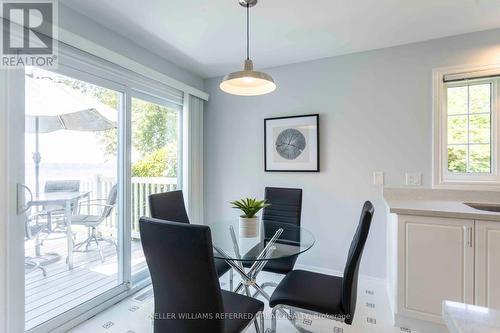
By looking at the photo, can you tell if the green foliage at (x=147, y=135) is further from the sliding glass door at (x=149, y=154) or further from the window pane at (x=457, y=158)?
the window pane at (x=457, y=158)

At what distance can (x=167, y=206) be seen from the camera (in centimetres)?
234

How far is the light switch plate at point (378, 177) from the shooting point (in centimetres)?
273

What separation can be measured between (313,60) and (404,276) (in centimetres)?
238

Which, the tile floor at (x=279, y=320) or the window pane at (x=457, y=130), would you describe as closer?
the tile floor at (x=279, y=320)

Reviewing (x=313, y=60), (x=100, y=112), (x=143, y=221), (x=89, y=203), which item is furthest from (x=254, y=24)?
(x=89, y=203)

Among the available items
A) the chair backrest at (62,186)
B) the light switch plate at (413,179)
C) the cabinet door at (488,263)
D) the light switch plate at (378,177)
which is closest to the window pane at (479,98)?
the light switch plate at (413,179)

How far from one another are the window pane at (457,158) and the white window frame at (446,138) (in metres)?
0.05

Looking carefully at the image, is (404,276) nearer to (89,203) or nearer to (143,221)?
(143,221)

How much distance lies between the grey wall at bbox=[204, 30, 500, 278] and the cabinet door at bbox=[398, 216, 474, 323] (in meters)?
0.76

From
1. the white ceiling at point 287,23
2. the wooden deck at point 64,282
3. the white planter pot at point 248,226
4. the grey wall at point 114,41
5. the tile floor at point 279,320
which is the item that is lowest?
the tile floor at point 279,320

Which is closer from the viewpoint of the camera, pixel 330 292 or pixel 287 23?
pixel 330 292

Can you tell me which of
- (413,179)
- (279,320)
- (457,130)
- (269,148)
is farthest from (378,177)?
(279,320)

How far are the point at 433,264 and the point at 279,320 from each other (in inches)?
50.1

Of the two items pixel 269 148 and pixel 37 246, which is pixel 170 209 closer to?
pixel 37 246
